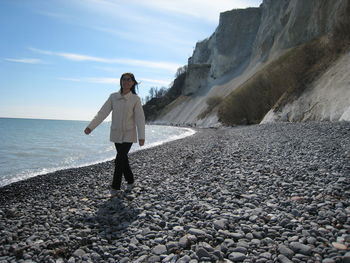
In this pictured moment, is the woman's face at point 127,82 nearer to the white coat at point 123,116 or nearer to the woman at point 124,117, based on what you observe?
the woman at point 124,117

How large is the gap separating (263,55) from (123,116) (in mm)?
60884

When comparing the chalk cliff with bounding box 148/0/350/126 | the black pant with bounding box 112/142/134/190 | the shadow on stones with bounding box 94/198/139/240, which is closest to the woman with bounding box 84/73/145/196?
the black pant with bounding box 112/142/134/190

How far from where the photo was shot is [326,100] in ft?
71.6

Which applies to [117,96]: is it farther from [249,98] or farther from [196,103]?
[196,103]

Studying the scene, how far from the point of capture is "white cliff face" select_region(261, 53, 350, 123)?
63.8 ft

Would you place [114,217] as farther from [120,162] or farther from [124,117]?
[124,117]

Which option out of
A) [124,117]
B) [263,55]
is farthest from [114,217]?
[263,55]

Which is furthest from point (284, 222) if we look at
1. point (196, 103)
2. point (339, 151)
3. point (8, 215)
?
point (196, 103)

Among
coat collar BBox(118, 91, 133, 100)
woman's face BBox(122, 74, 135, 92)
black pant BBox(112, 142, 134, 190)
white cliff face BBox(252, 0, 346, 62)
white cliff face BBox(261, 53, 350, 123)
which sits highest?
white cliff face BBox(252, 0, 346, 62)

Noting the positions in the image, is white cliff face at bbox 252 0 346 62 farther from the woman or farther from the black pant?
the black pant

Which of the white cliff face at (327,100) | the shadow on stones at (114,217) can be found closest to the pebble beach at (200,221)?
the shadow on stones at (114,217)

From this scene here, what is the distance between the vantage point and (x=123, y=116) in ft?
21.6

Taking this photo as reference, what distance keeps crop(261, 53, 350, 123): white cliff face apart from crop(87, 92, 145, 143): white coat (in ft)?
51.2

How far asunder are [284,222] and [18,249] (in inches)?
149
